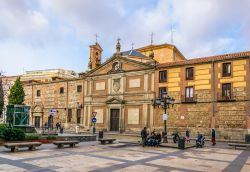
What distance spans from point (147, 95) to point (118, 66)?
6288 mm

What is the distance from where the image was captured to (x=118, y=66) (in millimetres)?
37969

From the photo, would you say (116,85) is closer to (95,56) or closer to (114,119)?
(114,119)

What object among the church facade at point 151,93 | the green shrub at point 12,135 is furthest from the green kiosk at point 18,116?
the green shrub at point 12,135

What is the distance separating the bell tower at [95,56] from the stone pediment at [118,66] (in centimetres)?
228

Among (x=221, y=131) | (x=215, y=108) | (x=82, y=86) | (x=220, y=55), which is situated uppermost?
(x=220, y=55)

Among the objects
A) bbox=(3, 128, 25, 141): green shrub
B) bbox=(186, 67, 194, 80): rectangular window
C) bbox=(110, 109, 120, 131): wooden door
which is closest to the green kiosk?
bbox=(3, 128, 25, 141): green shrub

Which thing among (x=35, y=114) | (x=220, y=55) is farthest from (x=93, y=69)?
(x=220, y=55)

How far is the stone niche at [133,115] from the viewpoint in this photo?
35.0 metres

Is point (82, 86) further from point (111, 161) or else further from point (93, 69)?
point (111, 161)

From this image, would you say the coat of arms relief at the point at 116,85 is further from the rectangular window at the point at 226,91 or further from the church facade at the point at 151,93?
the rectangular window at the point at 226,91

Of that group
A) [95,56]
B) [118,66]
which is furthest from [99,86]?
[95,56]

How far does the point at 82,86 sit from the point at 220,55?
20078mm

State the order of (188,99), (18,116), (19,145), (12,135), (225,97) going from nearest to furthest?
(19,145) → (12,135) → (18,116) → (225,97) → (188,99)

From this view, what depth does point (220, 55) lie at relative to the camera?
30500mm
